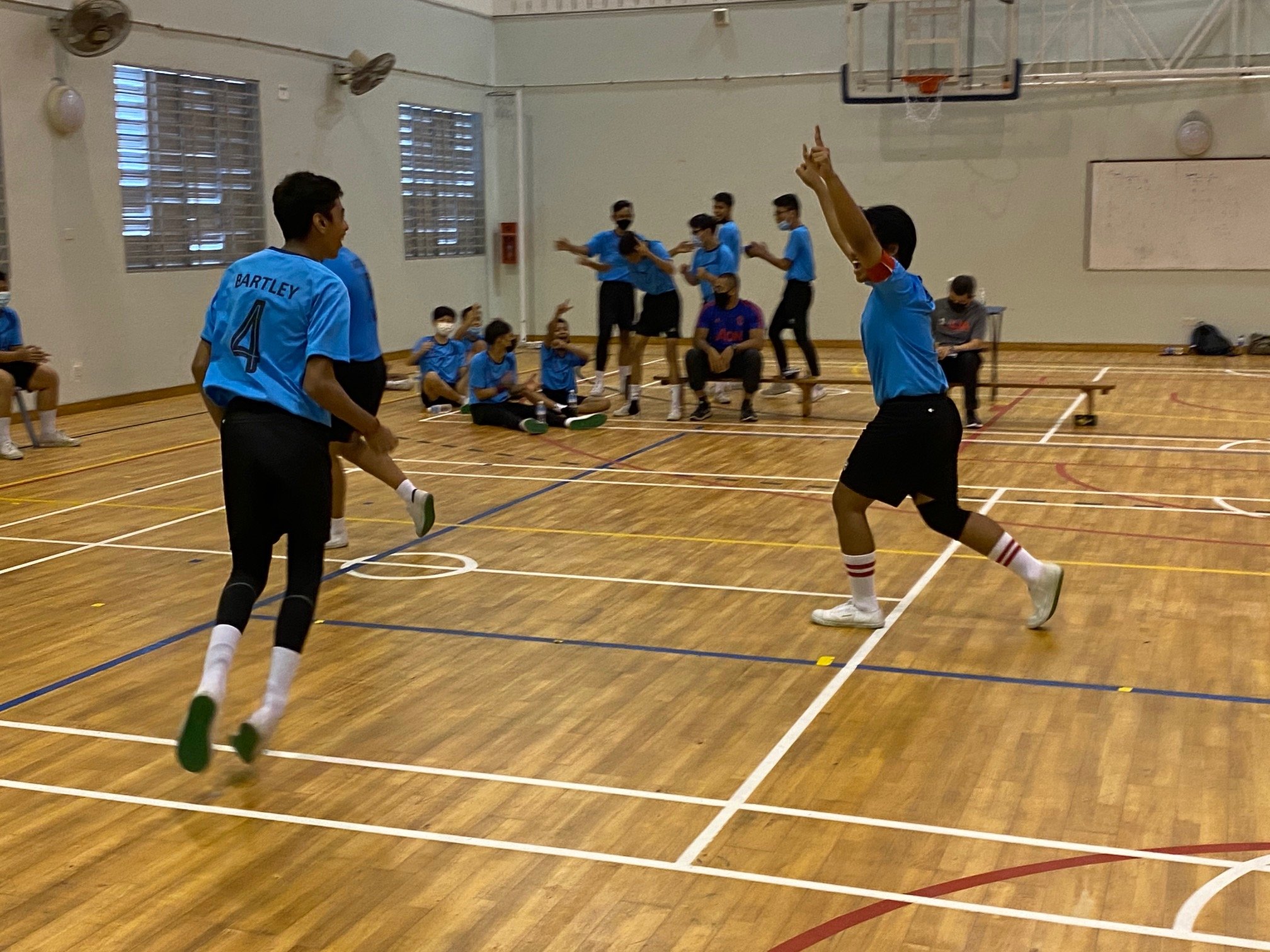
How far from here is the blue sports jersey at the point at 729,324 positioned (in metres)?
11.2

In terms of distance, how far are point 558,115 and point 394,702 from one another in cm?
1496

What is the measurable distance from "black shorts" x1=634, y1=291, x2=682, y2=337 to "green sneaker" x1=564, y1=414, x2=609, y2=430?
1.04m

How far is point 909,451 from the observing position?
17.0ft

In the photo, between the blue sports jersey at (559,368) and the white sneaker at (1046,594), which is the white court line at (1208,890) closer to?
the white sneaker at (1046,594)

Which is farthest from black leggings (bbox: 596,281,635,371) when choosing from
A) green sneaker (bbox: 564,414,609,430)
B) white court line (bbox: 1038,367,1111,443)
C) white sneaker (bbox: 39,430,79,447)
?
white sneaker (bbox: 39,430,79,447)

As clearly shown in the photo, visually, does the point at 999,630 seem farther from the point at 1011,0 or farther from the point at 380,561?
the point at 1011,0

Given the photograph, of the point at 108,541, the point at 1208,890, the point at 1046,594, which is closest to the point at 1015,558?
the point at 1046,594

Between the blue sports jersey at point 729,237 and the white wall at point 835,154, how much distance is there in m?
5.39

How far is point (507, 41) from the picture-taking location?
18781 millimetres

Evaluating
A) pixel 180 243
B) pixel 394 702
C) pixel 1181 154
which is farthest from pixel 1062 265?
pixel 394 702

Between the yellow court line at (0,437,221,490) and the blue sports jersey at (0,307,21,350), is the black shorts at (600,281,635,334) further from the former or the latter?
the blue sports jersey at (0,307,21,350)

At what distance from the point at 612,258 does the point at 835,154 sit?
6075 mm

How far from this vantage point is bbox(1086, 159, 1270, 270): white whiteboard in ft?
52.4

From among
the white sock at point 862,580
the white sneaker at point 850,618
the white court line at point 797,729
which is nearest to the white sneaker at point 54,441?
the white court line at point 797,729
